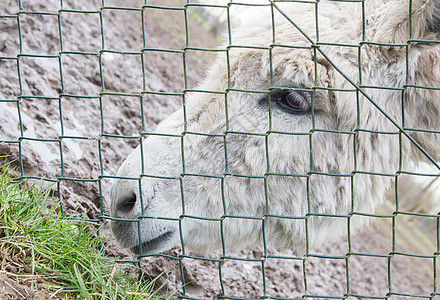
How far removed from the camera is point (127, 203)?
2.96 meters

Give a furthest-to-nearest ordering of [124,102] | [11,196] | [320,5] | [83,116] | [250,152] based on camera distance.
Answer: [124,102]
[83,116]
[320,5]
[250,152]
[11,196]

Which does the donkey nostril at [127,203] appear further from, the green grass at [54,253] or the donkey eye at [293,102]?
the donkey eye at [293,102]

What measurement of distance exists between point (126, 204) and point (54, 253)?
46cm

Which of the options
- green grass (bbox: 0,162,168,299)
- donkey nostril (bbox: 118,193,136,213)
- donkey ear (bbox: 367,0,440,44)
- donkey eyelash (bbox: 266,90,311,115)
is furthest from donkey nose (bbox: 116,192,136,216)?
donkey ear (bbox: 367,0,440,44)

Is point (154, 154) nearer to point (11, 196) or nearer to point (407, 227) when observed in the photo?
point (11, 196)

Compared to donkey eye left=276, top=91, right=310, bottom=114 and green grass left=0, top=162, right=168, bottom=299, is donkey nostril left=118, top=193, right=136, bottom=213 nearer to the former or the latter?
green grass left=0, top=162, right=168, bottom=299

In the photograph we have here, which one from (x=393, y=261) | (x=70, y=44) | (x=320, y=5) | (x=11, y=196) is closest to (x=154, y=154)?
(x=11, y=196)

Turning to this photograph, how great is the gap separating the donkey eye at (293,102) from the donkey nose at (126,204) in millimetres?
1010

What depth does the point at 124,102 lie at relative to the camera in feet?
16.1

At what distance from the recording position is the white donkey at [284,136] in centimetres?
297

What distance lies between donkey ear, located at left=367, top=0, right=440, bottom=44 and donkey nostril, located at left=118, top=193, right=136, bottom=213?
166 centimetres

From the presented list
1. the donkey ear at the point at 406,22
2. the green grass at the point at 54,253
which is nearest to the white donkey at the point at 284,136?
the donkey ear at the point at 406,22

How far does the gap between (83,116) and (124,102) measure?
56cm

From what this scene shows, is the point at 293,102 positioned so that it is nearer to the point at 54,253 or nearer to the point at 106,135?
the point at 106,135
